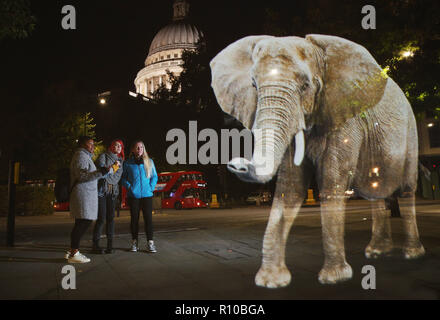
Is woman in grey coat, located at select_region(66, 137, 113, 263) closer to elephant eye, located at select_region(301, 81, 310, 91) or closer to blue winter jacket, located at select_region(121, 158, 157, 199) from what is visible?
blue winter jacket, located at select_region(121, 158, 157, 199)

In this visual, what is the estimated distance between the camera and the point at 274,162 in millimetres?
2922

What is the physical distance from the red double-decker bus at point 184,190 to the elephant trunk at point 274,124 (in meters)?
24.4

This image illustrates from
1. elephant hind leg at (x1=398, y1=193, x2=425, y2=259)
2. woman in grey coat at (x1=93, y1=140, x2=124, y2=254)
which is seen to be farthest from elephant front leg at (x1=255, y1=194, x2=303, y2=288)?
woman in grey coat at (x1=93, y1=140, x2=124, y2=254)

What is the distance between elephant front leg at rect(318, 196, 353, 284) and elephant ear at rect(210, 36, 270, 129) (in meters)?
1.08

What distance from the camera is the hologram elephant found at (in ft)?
10.0

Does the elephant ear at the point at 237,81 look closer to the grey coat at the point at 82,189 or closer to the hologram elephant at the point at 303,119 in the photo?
the hologram elephant at the point at 303,119

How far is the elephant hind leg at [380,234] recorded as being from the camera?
14.9 feet

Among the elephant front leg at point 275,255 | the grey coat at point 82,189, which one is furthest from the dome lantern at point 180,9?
the elephant front leg at point 275,255

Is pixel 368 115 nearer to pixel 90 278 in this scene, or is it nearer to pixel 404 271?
pixel 404 271

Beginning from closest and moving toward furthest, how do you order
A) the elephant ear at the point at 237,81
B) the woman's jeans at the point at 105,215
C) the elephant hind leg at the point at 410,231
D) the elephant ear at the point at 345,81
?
the elephant ear at the point at 345,81 < the elephant ear at the point at 237,81 < the elephant hind leg at the point at 410,231 < the woman's jeans at the point at 105,215

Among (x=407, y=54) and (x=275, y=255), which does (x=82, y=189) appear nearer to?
(x=275, y=255)

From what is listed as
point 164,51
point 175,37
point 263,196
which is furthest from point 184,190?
point 175,37

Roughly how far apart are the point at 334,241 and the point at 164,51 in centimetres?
9065
